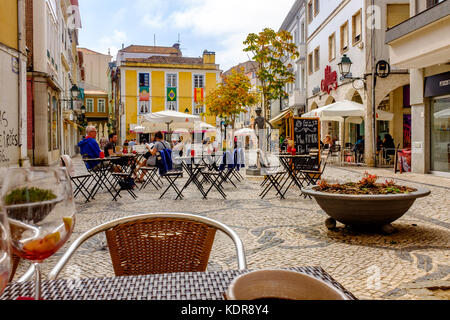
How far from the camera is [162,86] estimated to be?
4844cm

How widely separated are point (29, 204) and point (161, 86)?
48.9 meters

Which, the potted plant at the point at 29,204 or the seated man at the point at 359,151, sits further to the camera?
the seated man at the point at 359,151

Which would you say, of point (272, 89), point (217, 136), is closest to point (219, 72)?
point (217, 136)

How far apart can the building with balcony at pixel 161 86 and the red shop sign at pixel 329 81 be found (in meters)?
24.5

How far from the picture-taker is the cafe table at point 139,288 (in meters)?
1.10

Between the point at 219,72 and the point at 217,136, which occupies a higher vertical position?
the point at 219,72

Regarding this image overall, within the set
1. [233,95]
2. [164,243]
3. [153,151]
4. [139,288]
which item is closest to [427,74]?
[153,151]

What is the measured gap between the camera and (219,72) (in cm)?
4994

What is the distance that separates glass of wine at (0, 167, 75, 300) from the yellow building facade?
4628 cm

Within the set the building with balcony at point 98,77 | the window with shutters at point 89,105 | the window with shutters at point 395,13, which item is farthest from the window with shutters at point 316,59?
the window with shutters at point 89,105

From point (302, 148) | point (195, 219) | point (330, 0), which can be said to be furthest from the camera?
point (330, 0)

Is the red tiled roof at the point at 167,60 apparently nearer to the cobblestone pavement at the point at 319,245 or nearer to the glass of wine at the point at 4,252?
the cobblestone pavement at the point at 319,245

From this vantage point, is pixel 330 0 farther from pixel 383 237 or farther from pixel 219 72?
pixel 219 72
